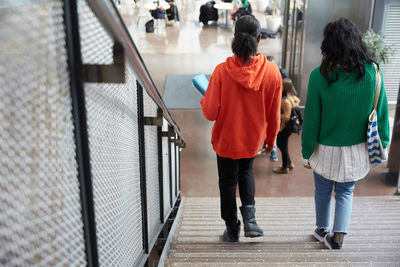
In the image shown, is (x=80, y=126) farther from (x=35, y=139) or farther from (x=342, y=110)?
(x=342, y=110)

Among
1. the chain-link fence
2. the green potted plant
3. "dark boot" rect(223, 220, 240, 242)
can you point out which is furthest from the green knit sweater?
the green potted plant

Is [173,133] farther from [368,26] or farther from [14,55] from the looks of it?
[368,26]

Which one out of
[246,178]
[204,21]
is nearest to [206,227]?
[246,178]

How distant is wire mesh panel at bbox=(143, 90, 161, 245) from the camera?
7.40 feet

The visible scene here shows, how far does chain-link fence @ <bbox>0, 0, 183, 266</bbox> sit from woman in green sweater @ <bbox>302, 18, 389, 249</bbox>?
1316 mm

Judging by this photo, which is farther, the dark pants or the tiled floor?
the dark pants

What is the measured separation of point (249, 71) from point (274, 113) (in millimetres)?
364

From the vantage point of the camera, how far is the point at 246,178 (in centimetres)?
288

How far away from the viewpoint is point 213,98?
8.38ft

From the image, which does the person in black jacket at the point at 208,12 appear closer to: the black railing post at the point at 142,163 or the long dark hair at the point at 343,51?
the long dark hair at the point at 343,51

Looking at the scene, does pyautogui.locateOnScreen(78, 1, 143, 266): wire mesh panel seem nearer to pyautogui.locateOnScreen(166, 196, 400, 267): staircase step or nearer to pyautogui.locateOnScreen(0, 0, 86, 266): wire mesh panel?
pyautogui.locateOnScreen(0, 0, 86, 266): wire mesh panel

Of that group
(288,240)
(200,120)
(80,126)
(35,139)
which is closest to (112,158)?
(80,126)

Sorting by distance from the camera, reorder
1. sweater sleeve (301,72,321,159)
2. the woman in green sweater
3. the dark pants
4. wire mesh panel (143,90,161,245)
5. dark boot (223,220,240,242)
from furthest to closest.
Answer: the dark pants < dark boot (223,220,240,242) < sweater sleeve (301,72,321,159) < the woman in green sweater < wire mesh panel (143,90,161,245)

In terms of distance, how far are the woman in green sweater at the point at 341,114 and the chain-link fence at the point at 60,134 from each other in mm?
1316
